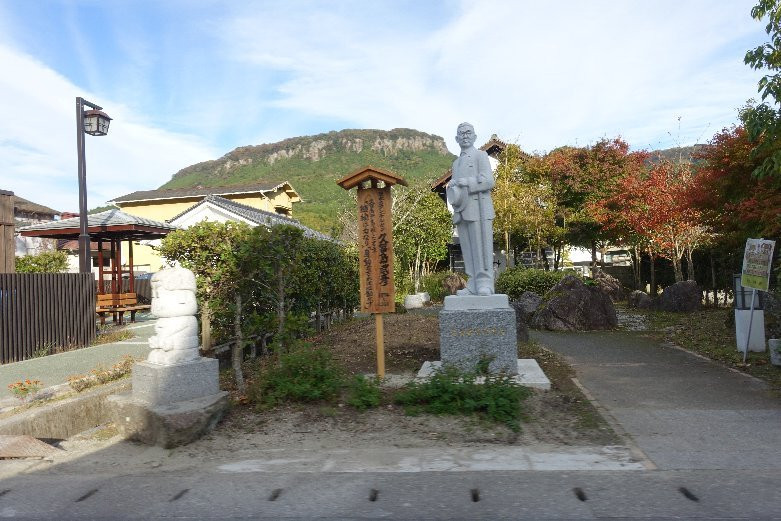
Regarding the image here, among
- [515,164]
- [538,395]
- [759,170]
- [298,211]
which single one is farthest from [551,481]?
[298,211]

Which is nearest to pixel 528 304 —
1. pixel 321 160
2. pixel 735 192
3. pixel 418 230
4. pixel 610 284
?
pixel 735 192

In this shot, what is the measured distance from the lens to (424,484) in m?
4.12

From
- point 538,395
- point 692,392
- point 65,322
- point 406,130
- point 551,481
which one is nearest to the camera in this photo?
point 551,481

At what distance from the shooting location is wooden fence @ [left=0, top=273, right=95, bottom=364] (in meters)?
10.3

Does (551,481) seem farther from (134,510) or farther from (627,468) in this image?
(134,510)

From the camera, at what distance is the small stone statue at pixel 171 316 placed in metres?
5.60

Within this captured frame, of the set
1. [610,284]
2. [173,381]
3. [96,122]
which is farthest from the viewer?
[610,284]

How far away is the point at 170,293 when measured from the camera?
18.4ft

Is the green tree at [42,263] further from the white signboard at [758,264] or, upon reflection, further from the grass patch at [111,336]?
the white signboard at [758,264]

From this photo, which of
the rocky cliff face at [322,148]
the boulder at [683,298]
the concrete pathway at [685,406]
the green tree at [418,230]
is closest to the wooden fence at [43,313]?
the concrete pathway at [685,406]

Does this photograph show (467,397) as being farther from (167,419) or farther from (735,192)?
(735,192)

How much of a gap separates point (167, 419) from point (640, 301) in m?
17.5

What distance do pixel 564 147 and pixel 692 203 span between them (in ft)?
41.4

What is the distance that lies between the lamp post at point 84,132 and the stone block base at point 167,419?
9086 millimetres
